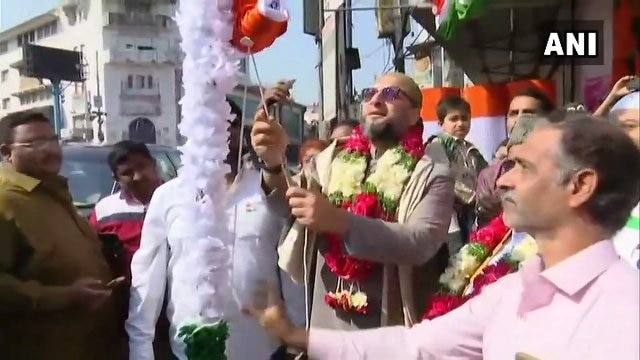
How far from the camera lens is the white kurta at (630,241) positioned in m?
1.70

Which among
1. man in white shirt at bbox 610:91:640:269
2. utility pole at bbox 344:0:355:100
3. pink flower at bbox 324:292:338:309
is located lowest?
pink flower at bbox 324:292:338:309

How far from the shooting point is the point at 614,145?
1.58 m

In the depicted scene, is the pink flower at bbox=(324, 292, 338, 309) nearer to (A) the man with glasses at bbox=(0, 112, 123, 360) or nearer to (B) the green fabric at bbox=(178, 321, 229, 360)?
(B) the green fabric at bbox=(178, 321, 229, 360)

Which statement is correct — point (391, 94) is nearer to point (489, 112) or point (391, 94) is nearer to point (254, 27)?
point (254, 27)

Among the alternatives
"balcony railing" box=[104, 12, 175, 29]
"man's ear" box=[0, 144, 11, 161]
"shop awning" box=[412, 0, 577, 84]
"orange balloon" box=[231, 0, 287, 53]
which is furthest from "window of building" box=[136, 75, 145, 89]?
"orange balloon" box=[231, 0, 287, 53]

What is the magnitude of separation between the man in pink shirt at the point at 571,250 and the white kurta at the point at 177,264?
4.95 ft

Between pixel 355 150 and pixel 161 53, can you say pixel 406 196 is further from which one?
pixel 161 53

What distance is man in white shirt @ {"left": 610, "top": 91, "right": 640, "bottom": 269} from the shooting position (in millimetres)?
1702

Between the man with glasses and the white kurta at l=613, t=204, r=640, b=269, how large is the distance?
1909mm

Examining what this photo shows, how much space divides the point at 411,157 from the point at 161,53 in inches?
1223

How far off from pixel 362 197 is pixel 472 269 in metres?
0.45

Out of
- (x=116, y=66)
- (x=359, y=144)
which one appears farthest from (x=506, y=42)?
(x=116, y=66)

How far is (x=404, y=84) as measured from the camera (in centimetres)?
287

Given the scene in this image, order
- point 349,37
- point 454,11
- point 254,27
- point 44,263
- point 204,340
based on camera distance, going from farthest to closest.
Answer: point 349,37 < point 454,11 < point 44,263 < point 204,340 < point 254,27
